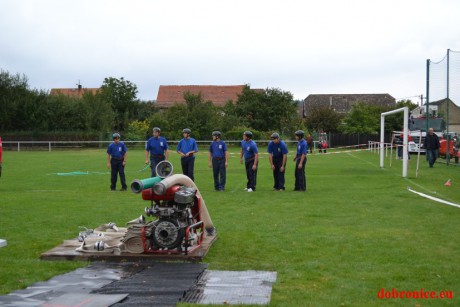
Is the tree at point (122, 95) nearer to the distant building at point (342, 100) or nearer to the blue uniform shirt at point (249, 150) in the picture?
the distant building at point (342, 100)

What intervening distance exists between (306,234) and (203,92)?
8440 centimetres

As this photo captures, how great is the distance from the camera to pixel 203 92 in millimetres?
92875

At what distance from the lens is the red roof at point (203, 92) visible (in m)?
92.8

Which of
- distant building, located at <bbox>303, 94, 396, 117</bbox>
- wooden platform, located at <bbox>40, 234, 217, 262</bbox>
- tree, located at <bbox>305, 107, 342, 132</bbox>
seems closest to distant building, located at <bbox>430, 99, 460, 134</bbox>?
wooden platform, located at <bbox>40, 234, 217, 262</bbox>

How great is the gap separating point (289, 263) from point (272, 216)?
415cm

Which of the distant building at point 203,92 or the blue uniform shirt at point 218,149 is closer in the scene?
the blue uniform shirt at point 218,149

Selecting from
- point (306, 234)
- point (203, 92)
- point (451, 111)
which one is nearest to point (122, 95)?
point (203, 92)

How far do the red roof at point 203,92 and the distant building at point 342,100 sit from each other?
1407 cm

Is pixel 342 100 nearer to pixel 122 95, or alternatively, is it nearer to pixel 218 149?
pixel 122 95

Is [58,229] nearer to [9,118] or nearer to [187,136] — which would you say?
[187,136]

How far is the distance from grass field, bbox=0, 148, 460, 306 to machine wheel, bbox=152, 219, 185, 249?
1.86 ft

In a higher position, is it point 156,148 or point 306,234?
point 156,148

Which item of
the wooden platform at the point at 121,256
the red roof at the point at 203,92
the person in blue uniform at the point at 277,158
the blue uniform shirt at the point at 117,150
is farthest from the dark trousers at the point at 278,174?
the red roof at the point at 203,92

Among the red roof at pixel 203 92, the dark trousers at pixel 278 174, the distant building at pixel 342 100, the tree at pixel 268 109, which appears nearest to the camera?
the dark trousers at pixel 278 174
